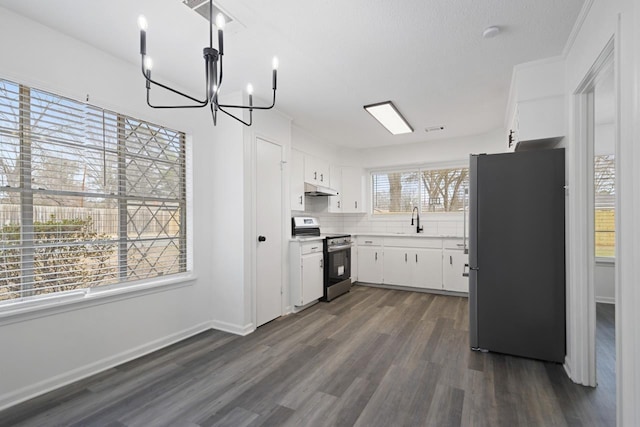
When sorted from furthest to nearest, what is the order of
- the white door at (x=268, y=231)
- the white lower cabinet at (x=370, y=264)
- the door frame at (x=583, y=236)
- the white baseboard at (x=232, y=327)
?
1. the white lower cabinet at (x=370, y=264)
2. the white door at (x=268, y=231)
3. the white baseboard at (x=232, y=327)
4. the door frame at (x=583, y=236)

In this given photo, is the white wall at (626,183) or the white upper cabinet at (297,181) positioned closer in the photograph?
the white wall at (626,183)

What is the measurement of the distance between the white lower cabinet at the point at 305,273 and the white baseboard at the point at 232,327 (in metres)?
0.77

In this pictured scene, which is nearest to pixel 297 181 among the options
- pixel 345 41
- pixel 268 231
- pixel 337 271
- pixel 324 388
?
→ pixel 268 231

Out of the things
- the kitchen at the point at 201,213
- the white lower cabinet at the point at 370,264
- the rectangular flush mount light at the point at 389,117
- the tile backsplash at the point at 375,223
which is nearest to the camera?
the kitchen at the point at 201,213

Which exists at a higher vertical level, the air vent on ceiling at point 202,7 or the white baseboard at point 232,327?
the air vent on ceiling at point 202,7

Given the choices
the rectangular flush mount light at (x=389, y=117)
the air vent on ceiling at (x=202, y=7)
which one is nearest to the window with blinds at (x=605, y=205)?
the rectangular flush mount light at (x=389, y=117)

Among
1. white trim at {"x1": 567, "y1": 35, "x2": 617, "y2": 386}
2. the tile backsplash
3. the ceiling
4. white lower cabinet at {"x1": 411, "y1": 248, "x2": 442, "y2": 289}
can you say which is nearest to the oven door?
the tile backsplash

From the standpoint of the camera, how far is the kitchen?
4.79 ft

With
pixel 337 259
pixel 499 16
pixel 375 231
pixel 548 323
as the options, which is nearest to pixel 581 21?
pixel 499 16

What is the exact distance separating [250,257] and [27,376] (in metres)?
1.81

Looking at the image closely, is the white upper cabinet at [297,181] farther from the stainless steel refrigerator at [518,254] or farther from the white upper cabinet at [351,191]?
the stainless steel refrigerator at [518,254]

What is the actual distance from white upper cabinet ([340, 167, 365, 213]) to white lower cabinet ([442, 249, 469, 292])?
175 cm

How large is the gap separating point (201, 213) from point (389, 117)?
8.39ft

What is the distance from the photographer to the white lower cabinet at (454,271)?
181 inches
